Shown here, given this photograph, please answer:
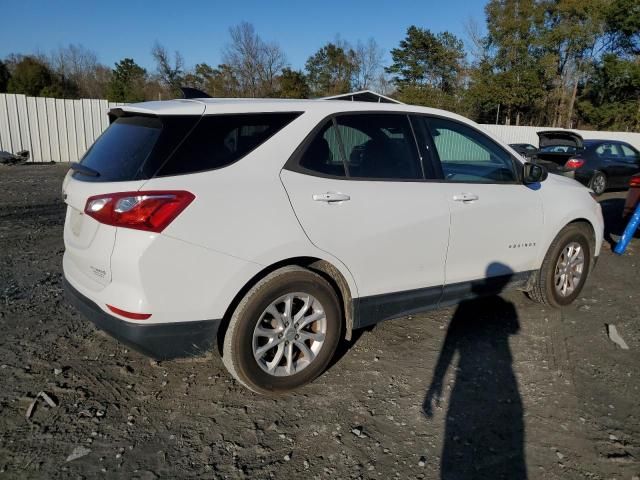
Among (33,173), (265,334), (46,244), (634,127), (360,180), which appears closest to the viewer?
(265,334)

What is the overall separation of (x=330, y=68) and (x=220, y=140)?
1741 inches

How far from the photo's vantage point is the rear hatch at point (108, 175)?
2.62m

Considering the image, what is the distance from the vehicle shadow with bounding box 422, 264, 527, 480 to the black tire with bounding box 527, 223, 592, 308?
0.32 m

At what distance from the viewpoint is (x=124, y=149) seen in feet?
9.30

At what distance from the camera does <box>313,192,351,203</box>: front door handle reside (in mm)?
2984

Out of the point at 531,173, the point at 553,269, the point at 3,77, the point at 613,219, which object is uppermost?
the point at 3,77

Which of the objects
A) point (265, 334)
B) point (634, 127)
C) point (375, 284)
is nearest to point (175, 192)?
point (265, 334)

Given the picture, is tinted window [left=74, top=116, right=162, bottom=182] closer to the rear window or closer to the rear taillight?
the rear window

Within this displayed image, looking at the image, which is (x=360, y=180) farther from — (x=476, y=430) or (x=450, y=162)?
(x=476, y=430)

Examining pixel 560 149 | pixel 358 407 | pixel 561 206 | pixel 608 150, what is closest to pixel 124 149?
pixel 358 407

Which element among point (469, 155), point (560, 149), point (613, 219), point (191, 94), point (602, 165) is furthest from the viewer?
point (560, 149)

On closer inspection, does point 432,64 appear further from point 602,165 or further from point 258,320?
point 258,320

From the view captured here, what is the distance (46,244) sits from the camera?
629 cm

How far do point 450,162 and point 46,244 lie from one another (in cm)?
524
